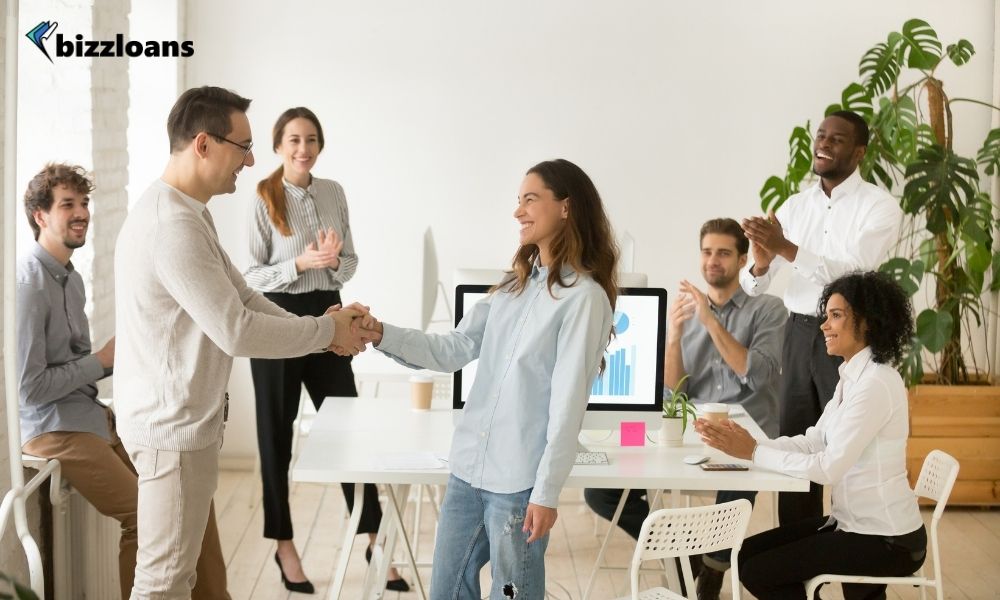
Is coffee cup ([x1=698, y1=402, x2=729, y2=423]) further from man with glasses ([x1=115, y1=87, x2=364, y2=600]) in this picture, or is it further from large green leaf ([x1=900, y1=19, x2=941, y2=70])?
large green leaf ([x1=900, y1=19, x2=941, y2=70])

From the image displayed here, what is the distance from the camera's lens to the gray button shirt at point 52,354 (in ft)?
9.87

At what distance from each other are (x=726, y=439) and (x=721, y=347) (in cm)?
93

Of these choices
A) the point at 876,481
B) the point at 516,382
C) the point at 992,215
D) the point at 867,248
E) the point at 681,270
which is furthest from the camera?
the point at 681,270

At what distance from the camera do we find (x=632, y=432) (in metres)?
3.23

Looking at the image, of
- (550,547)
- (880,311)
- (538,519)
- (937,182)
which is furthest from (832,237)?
(538,519)

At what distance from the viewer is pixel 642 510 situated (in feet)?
13.0

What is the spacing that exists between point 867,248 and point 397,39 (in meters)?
2.60

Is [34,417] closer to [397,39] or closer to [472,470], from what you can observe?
[472,470]

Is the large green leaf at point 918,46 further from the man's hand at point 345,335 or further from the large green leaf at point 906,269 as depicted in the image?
the man's hand at point 345,335

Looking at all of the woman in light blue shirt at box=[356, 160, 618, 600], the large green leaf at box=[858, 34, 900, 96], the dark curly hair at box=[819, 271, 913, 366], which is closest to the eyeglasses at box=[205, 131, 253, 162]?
the woman in light blue shirt at box=[356, 160, 618, 600]

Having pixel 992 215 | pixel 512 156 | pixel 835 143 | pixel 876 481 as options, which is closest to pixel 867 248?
pixel 835 143

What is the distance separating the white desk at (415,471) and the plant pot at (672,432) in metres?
0.03

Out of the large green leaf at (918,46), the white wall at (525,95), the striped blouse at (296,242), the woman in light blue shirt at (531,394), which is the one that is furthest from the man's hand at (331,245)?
the large green leaf at (918,46)

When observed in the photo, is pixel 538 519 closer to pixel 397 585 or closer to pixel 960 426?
pixel 397 585
